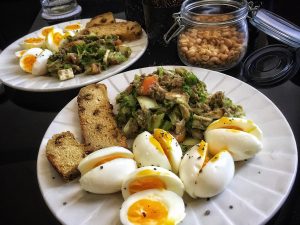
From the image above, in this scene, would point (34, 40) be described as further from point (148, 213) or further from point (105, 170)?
point (148, 213)

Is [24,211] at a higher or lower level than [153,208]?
lower

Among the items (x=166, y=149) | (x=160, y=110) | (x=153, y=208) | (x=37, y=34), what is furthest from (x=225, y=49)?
(x=37, y=34)

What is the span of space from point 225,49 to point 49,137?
928mm

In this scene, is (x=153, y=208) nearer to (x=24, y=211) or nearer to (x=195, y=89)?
(x=24, y=211)

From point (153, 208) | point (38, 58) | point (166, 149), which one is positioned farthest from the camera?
point (38, 58)

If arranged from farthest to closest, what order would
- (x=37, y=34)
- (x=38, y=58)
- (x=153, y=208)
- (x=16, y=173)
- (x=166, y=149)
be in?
Result: (x=37, y=34), (x=38, y=58), (x=16, y=173), (x=166, y=149), (x=153, y=208)

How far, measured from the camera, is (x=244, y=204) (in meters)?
1.03

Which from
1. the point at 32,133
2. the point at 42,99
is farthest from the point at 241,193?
the point at 42,99

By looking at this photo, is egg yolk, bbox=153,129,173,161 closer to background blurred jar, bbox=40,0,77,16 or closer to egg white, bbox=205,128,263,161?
egg white, bbox=205,128,263,161

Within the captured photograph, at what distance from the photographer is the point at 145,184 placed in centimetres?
105

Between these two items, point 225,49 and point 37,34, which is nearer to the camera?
point 225,49

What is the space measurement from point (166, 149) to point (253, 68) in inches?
31.8

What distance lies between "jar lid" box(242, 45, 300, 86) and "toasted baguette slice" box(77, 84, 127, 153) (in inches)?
27.7

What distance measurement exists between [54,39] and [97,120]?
3.04 feet
